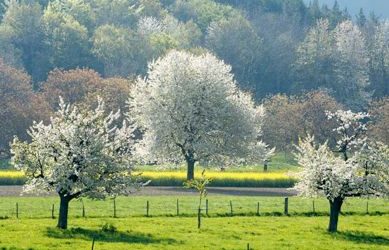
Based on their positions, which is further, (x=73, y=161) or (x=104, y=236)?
(x=73, y=161)

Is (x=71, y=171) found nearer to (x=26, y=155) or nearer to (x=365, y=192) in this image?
(x=26, y=155)

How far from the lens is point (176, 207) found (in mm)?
77250

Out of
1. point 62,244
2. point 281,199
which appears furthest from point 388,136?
point 62,244

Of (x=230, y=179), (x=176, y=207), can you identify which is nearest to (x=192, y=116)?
(x=230, y=179)

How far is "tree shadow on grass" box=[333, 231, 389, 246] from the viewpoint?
202 feet

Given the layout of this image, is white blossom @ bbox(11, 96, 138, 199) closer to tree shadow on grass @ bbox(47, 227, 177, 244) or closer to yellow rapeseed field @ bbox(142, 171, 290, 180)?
tree shadow on grass @ bbox(47, 227, 177, 244)

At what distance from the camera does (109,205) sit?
7744cm

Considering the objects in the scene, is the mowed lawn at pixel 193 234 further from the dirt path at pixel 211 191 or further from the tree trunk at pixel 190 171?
the tree trunk at pixel 190 171

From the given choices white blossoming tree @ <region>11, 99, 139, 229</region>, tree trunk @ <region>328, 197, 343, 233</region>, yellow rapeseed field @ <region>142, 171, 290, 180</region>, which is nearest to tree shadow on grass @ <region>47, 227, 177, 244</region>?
white blossoming tree @ <region>11, 99, 139, 229</region>

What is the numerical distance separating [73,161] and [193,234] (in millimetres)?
9158

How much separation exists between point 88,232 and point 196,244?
728 cm

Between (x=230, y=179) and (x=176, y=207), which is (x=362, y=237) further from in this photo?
(x=230, y=179)

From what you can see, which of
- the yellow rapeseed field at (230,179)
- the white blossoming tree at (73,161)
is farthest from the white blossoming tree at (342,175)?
the yellow rapeseed field at (230,179)

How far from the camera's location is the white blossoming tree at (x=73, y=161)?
61.2 metres
